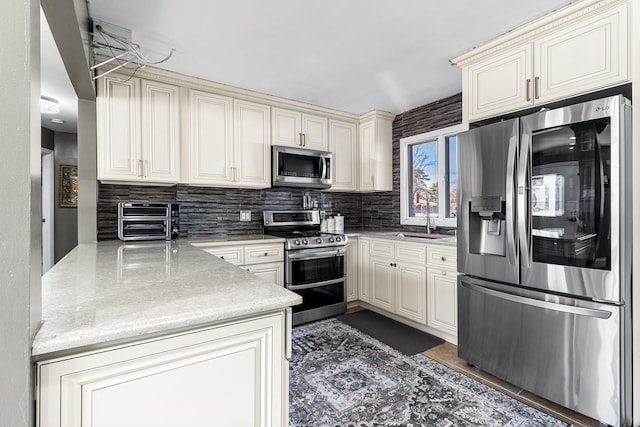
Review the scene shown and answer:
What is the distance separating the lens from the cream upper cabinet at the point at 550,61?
1.73m

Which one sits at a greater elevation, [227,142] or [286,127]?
[286,127]

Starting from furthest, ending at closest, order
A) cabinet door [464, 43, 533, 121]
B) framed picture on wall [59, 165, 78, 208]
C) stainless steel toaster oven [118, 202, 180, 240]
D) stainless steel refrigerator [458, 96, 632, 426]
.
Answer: framed picture on wall [59, 165, 78, 208]
stainless steel toaster oven [118, 202, 180, 240]
cabinet door [464, 43, 533, 121]
stainless steel refrigerator [458, 96, 632, 426]

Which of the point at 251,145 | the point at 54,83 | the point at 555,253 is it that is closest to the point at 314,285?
the point at 251,145

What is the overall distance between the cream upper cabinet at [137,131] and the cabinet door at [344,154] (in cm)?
173

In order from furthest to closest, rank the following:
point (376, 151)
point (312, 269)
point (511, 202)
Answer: point (376, 151), point (312, 269), point (511, 202)

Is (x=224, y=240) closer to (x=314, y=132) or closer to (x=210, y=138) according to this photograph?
(x=210, y=138)

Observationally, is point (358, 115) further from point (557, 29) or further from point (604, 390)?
point (604, 390)

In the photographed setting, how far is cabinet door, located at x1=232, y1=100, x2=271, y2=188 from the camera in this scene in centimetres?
320

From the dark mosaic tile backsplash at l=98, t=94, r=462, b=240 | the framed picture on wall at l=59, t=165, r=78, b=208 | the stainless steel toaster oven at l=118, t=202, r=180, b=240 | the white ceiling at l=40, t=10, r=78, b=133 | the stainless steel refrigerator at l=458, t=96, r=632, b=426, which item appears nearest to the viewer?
the stainless steel refrigerator at l=458, t=96, r=632, b=426

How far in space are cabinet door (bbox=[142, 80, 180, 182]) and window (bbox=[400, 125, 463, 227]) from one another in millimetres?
2497

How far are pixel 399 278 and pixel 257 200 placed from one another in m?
1.72

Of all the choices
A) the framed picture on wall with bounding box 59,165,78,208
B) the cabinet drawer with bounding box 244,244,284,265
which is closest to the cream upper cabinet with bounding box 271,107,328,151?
the cabinet drawer with bounding box 244,244,284,265

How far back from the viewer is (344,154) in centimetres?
395

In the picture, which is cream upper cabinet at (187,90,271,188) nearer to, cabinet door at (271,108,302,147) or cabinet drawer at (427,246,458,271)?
cabinet door at (271,108,302,147)
